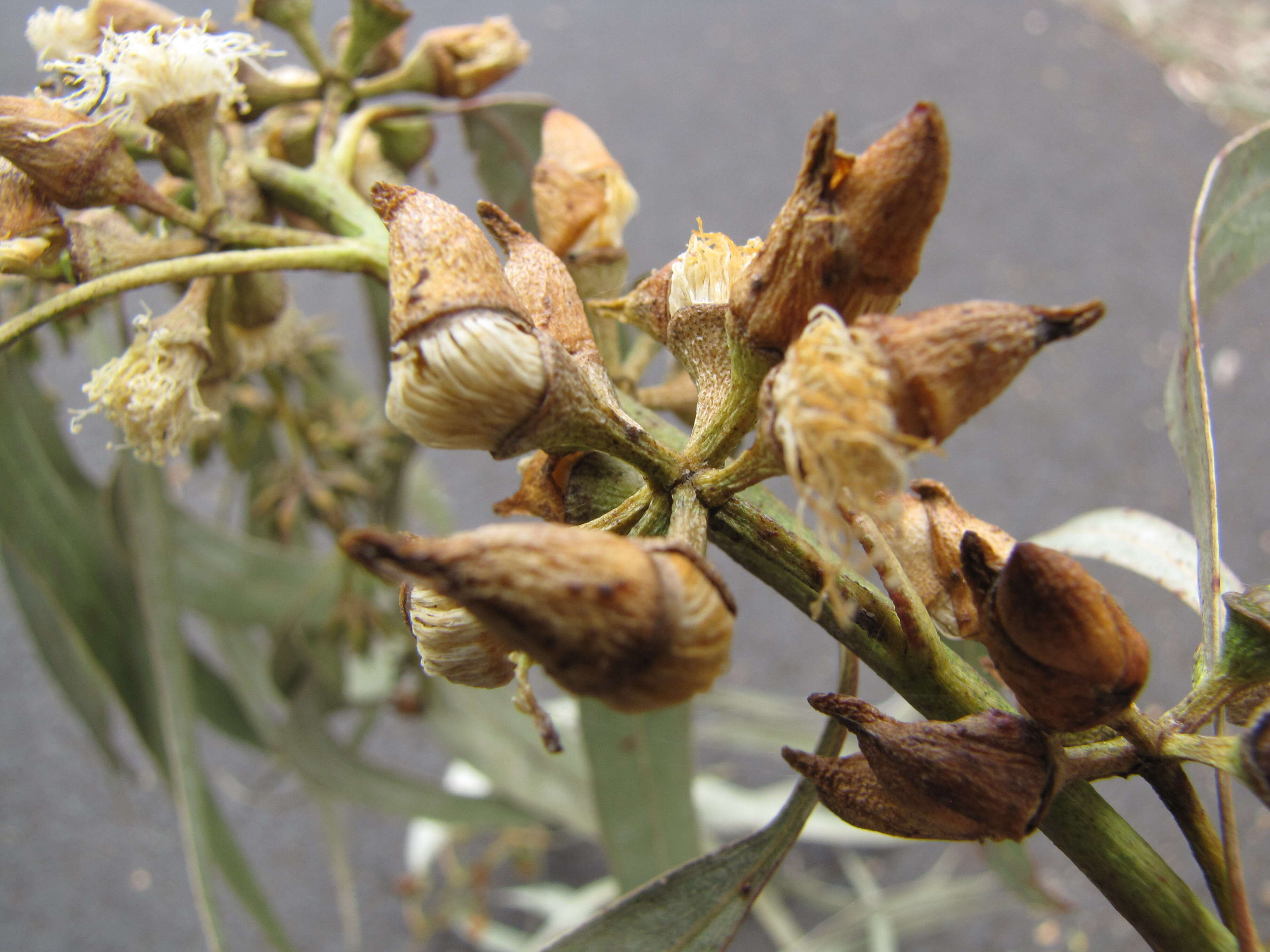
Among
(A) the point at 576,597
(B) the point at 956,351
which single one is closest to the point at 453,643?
(A) the point at 576,597

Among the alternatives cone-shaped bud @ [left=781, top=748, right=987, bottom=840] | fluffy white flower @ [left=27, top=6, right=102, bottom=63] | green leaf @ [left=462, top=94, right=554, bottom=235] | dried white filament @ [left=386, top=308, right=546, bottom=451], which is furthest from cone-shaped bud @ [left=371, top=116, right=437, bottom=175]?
cone-shaped bud @ [left=781, top=748, right=987, bottom=840]

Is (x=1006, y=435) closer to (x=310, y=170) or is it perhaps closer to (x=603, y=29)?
(x=603, y=29)

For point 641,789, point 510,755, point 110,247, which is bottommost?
point 510,755

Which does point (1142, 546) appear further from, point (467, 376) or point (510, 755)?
point (510, 755)

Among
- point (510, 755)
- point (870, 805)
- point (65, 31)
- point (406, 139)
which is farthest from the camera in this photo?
point (510, 755)

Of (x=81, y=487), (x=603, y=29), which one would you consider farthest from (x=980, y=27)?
(x=81, y=487)

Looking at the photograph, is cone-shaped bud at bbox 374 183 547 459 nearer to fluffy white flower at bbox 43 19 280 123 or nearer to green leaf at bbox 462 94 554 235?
fluffy white flower at bbox 43 19 280 123
